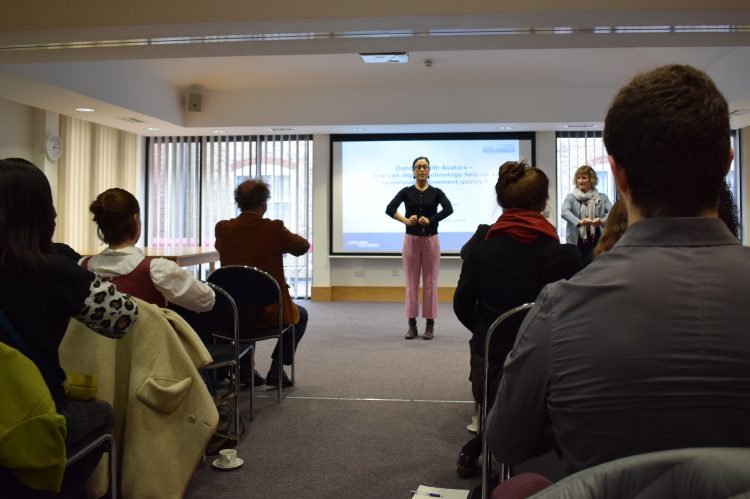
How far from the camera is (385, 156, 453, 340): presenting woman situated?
5.40 meters

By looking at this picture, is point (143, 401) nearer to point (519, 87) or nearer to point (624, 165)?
point (624, 165)

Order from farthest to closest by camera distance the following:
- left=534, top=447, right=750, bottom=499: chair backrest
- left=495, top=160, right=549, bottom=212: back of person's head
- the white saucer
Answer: the white saucer
left=495, top=160, right=549, bottom=212: back of person's head
left=534, top=447, right=750, bottom=499: chair backrest

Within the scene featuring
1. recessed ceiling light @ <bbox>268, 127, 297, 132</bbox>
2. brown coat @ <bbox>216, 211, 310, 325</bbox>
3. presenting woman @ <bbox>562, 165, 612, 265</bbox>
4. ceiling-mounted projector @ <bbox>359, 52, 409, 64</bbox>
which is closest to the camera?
brown coat @ <bbox>216, 211, 310, 325</bbox>

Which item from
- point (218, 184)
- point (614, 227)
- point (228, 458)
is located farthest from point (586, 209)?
point (218, 184)

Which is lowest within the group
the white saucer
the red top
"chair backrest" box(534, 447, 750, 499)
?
the white saucer

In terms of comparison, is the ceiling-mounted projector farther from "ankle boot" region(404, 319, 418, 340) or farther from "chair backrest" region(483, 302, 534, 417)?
"chair backrest" region(483, 302, 534, 417)

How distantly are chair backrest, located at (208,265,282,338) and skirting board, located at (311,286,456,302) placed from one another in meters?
4.94

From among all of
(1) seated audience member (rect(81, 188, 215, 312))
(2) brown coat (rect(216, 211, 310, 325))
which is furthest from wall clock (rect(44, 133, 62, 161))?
(1) seated audience member (rect(81, 188, 215, 312))

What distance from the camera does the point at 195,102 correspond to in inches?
295

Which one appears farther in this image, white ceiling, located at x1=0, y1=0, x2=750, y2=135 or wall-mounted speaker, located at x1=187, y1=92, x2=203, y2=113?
wall-mounted speaker, located at x1=187, y1=92, x2=203, y2=113

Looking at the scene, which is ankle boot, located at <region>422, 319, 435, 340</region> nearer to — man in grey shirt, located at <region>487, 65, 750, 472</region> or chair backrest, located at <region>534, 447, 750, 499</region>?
man in grey shirt, located at <region>487, 65, 750, 472</region>

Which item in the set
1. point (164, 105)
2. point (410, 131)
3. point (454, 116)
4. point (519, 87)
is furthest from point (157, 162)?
point (519, 87)

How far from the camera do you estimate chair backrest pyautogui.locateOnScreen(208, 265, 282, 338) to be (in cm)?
296

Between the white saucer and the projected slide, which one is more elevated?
the projected slide
